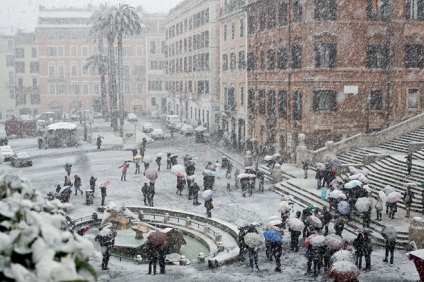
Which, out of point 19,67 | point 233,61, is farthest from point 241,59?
point 19,67

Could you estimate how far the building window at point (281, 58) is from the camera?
4194cm

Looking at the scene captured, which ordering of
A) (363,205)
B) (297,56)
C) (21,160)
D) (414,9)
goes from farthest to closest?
1. (21,160)
2. (297,56)
3. (414,9)
4. (363,205)

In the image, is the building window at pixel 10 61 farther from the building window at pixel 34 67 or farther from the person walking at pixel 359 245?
the person walking at pixel 359 245

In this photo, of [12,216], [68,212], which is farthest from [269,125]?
[12,216]

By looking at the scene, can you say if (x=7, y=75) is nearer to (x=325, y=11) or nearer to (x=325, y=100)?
(x=325, y=100)

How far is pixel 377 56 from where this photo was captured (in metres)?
38.7

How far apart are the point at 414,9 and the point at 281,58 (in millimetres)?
10031

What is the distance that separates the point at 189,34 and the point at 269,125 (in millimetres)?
34312

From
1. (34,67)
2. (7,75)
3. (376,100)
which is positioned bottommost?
(376,100)

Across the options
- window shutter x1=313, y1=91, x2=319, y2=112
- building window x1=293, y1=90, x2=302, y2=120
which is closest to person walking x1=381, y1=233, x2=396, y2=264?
window shutter x1=313, y1=91, x2=319, y2=112

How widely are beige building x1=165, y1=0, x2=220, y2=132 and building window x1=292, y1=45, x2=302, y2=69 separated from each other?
25.0m

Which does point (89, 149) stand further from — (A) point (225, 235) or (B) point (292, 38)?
(A) point (225, 235)

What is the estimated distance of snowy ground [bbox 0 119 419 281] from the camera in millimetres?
17984

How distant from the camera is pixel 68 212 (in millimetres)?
26734
